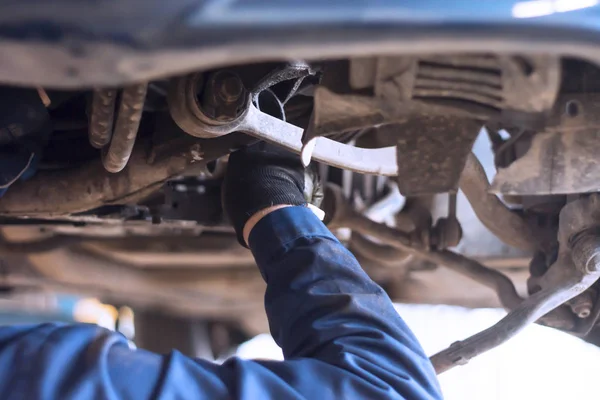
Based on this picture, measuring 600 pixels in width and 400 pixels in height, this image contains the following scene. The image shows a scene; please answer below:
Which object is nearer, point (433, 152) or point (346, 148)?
point (433, 152)

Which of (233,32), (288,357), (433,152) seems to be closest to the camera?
(233,32)

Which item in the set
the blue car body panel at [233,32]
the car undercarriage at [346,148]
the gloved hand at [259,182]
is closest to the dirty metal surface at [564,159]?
the car undercarriage at [346,148]

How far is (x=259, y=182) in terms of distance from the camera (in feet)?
3.02

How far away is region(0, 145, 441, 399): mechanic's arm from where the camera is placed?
596 mm

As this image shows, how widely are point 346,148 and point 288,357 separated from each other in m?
0.31

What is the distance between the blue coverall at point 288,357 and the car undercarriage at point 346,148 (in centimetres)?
17

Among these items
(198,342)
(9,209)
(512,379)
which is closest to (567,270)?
(9,209)

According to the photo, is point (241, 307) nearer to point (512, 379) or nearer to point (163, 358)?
point (512, 379)

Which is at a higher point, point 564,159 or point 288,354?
point 564,159

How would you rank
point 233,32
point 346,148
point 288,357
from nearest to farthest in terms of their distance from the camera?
point 233,32 → point 288,357 → point 346,148

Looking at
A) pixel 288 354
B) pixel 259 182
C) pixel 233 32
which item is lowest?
pixel 288 354

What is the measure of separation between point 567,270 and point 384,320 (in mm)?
349

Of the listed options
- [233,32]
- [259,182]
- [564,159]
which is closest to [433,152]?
[564,159]

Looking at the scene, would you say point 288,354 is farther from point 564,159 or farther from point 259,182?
point 564,159
